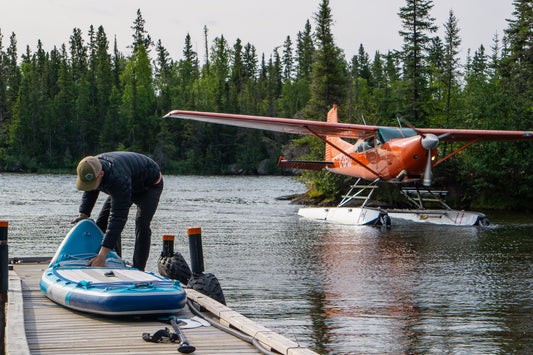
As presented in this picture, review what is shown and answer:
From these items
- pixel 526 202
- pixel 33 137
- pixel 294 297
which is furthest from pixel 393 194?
pixel 33 137

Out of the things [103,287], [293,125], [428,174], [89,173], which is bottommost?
[103,287]

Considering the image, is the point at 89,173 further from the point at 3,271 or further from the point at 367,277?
the point at 367,277

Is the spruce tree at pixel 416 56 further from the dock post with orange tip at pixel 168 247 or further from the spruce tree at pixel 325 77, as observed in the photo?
the dock post with orange tip at pixel 168 247

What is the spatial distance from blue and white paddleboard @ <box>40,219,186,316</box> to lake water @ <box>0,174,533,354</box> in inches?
54.1

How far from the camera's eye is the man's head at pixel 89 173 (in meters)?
4.99

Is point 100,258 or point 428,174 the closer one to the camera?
point 100,258

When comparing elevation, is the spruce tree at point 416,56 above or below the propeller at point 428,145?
above

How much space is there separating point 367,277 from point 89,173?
190 inches

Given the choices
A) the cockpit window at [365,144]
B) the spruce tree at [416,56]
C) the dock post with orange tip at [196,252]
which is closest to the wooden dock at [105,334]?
the dock post with orange tip at [196,252]

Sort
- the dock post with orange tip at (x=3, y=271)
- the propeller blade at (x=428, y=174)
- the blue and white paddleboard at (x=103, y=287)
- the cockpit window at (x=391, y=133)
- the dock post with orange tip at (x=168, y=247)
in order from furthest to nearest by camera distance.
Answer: the cockpit window at (x=391, y=133), the propeller blade at (x=428, y=174), the dock post with orange tip at (x=168, y=247), the dock post with orange tip at (x=3, y=271), the blue and white paddleboard at (x=103, y=287)

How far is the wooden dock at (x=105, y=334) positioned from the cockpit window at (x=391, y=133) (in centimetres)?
1213

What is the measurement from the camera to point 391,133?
16.4 m

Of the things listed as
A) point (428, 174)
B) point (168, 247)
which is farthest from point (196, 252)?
point (428, 174)

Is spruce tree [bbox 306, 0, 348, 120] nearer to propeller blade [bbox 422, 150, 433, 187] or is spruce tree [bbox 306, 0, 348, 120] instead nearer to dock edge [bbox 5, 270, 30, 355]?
propeller blade [bbox 422, 150, 433, 187]
